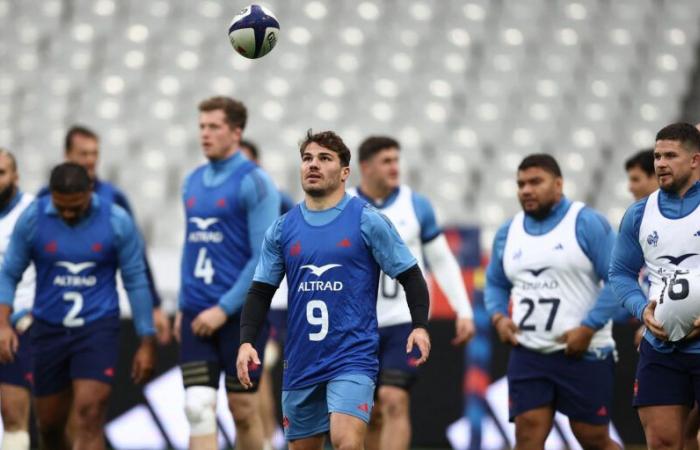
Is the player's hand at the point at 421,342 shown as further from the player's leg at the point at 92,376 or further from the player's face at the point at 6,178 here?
the player's face at the point at 6,178

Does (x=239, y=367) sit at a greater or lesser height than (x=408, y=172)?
lesser

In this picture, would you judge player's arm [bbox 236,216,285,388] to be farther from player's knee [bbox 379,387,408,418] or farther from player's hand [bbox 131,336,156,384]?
player's knee [bbox 379,387,408,418]

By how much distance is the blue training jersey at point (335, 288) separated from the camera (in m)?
6.64

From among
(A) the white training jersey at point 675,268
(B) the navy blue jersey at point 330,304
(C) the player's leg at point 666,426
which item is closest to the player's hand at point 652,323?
(A) the white training jersey at point 675,268

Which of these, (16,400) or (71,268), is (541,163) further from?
(16,400)

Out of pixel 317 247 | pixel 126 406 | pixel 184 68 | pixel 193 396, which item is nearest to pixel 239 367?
pixel 317 247

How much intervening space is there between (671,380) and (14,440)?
4655 mm

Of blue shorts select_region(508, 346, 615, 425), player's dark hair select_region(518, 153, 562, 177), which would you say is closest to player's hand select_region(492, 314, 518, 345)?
blue shorts select_region(508, 346, 615, 425)

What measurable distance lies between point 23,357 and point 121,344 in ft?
9.34

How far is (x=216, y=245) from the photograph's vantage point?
853 centimetres

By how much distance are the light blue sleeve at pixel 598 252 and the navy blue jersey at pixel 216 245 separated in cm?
228

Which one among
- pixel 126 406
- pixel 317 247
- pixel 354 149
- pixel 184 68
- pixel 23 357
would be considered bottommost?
pixel 126 406

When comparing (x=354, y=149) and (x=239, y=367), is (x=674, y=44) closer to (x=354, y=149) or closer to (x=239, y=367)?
(x=354, y=149)

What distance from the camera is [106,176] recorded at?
18.1 m
